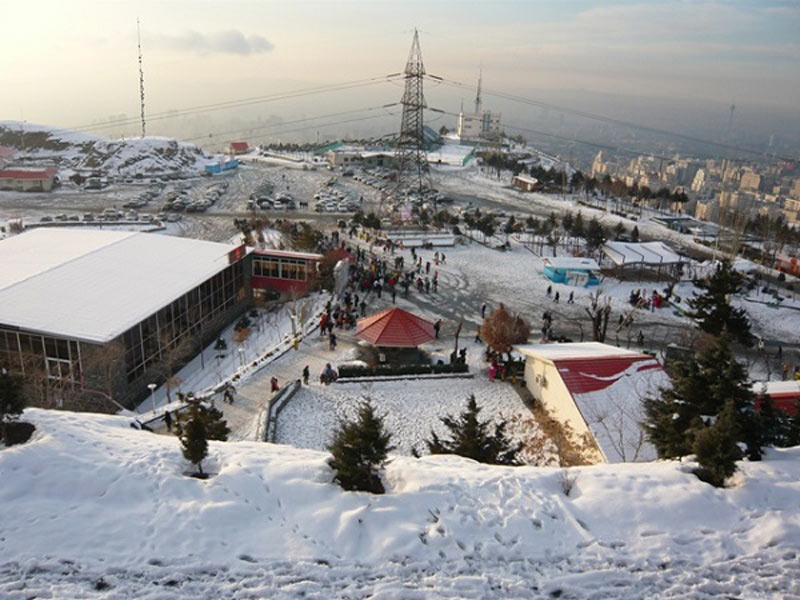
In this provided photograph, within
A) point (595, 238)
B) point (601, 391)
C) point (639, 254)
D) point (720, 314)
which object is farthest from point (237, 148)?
point (601, 391)

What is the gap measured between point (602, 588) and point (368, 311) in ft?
58.8

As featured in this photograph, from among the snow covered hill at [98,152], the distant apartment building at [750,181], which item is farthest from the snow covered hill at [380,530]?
the distant apartment building at [750,181]

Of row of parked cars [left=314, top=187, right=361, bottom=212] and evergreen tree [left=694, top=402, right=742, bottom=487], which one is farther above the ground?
evergreen tree [left=694, top=402, right=742, bottom=487]

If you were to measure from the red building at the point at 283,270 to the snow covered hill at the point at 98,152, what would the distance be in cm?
4335

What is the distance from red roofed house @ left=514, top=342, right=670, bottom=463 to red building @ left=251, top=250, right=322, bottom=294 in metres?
12.5

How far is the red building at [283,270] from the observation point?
26531 mm

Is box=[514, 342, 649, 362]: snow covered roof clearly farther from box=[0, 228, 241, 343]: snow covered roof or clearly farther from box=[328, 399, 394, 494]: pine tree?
box=[0, 228, 241, 343]: snow covered roof

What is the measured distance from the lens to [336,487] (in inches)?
339

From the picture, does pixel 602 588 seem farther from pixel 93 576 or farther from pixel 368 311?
pixel 368 311

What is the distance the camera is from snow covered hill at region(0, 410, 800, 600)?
272 inches

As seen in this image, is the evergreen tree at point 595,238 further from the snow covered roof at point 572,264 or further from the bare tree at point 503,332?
the bare tree at point 503,332

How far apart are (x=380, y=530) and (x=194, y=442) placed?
10.6 ft

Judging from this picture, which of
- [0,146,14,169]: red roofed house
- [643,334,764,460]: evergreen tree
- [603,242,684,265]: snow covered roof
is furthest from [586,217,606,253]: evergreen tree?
[0,146,14,169]: red roofed house

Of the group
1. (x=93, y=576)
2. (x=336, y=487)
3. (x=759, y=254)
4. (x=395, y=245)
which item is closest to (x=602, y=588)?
(x=336, y=487)
